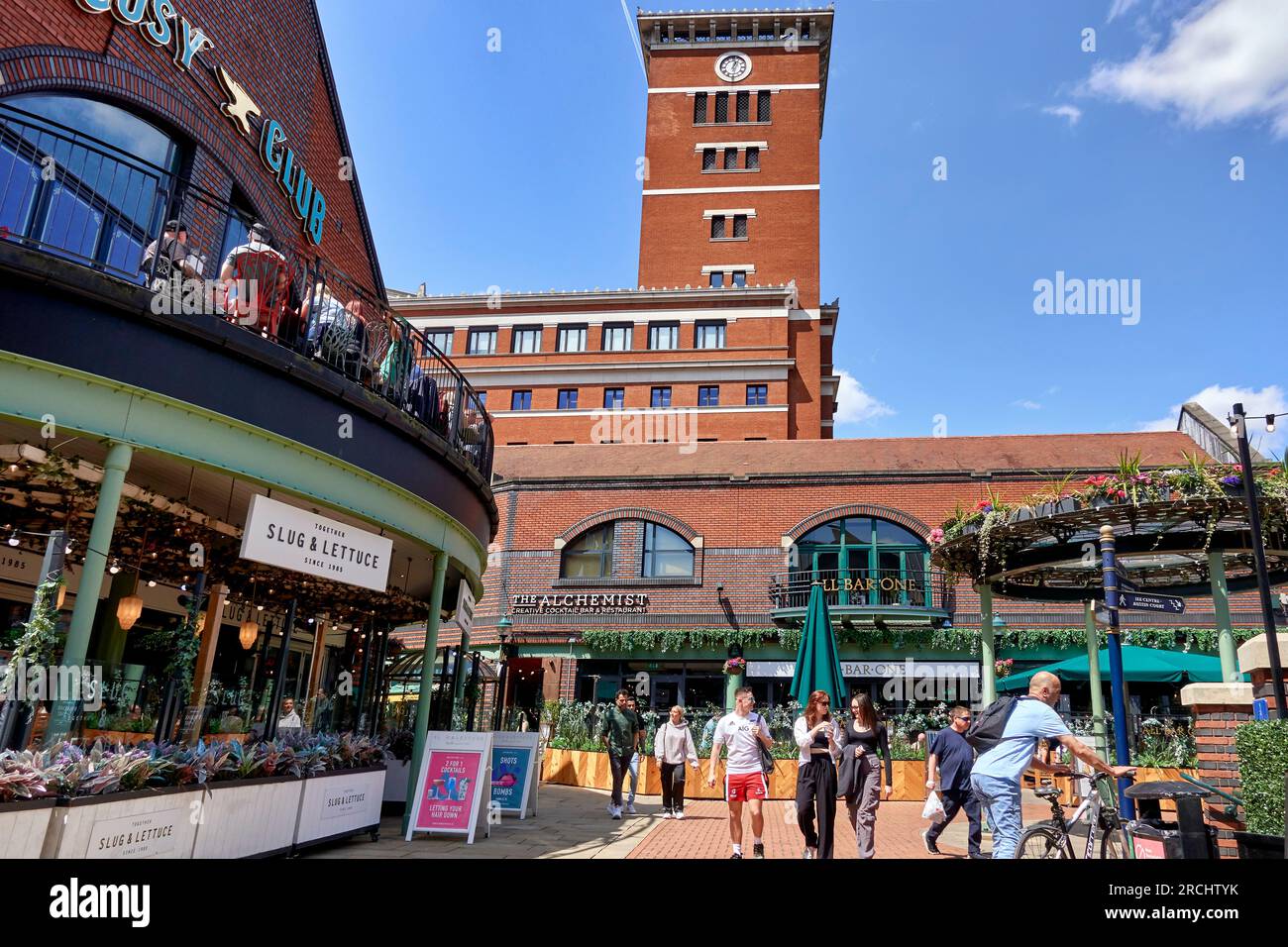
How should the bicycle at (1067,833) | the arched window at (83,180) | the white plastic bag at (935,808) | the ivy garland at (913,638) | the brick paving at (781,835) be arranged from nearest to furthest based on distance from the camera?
the bicycle at (1067,833) → the arched window at (83,180) → the white plastic bag at (935,808) → the brick paving at (781,835) → the ivy garland at (913,638)

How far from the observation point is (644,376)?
1759 inches

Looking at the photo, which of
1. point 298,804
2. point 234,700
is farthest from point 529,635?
point 298,804

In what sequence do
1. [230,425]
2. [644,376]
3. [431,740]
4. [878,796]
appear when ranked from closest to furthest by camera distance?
[230,425], [878,796], [431,740], [644,376]

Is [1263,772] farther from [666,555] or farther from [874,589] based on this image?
[666,555]

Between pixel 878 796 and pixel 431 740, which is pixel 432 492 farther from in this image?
pixel 878 796

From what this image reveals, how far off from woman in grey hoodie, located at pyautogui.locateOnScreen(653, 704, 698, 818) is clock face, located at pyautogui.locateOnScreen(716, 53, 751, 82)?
1929 inches

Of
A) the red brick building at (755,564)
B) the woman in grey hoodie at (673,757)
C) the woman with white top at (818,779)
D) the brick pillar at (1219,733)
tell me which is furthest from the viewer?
the red brick building at (755,564)

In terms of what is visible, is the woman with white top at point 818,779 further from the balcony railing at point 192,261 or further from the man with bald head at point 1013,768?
the balcony railing at point 192,261

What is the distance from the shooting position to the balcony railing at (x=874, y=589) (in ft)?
79.5

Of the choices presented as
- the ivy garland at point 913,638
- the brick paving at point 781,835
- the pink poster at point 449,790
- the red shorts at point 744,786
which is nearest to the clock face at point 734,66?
the ivy garland at point 913,638

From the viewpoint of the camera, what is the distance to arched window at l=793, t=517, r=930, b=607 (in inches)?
959

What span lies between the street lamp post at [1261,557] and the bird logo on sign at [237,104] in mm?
12932
